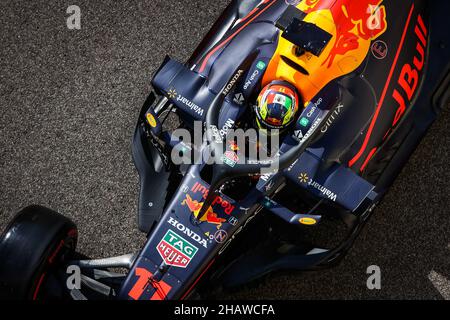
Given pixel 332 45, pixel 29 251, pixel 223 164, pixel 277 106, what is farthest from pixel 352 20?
pixel 29 251

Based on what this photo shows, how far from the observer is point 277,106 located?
3.31 metres

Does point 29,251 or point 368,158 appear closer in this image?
point 29,251

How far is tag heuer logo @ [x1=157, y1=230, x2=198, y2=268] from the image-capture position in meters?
3.51

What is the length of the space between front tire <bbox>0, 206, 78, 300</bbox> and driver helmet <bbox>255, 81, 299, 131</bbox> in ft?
4.54

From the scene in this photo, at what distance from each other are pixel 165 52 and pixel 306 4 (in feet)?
4.25

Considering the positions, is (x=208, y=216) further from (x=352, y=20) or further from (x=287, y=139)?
(x=352, y=20)

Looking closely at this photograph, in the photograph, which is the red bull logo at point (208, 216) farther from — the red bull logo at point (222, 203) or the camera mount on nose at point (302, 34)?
the camera mount on nose at point (302, 34)

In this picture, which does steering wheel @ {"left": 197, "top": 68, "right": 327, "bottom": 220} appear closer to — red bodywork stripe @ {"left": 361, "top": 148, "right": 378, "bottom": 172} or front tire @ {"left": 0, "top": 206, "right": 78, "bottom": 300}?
red bodywork stripe @ {"left": 361, "top": 148, "right": 378, "bottom": 172}

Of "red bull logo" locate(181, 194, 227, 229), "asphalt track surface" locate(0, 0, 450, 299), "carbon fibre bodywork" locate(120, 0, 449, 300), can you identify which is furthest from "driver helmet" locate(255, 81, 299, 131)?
"asphalt track surface" locate(0, 0, 450, 299)

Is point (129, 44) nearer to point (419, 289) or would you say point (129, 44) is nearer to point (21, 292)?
point (21, 292)

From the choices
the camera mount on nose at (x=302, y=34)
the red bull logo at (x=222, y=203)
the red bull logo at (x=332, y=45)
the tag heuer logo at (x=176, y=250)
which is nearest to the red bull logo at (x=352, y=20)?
the red bull logo at (x=332, y=45)

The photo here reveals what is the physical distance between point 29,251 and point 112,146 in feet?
3.96

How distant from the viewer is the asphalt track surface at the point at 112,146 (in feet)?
14.0

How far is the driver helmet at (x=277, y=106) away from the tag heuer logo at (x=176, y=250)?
80 centimetres
